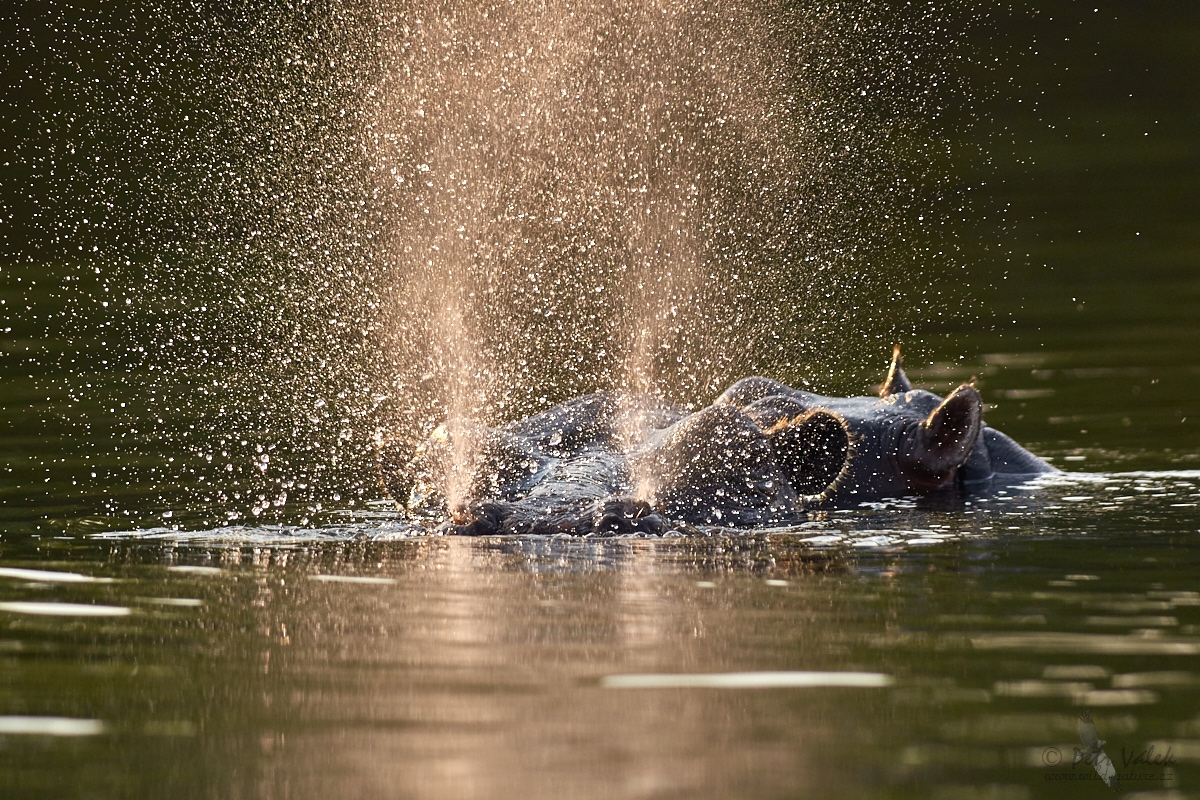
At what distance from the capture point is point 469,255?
675 inches

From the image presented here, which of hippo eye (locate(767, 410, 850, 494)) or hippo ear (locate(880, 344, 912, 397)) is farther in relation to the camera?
hippo ear (locate(880, 344, 912, 397))

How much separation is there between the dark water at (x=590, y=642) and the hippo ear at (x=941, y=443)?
0.21 metres

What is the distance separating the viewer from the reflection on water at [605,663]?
14.0ft

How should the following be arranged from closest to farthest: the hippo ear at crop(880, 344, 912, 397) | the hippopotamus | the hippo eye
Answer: the hippopotamus → the hippo eye → the hippo ear at crop(880, 344, 912, 397)

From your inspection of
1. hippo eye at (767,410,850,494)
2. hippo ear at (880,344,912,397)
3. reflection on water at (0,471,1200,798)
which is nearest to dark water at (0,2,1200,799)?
reflection on water at (0,471,1200,798)

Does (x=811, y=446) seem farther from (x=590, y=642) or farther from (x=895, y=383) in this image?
(x=590, y=642)

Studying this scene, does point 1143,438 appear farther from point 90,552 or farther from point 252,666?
point 252,666

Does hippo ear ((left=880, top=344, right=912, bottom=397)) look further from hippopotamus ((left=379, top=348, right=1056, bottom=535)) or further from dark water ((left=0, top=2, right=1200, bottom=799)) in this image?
dark water ((left=0, top=2, right=1200, bottom=799))

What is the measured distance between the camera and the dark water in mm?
4273

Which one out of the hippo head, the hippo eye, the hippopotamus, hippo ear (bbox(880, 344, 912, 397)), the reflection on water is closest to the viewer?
the reflection on water

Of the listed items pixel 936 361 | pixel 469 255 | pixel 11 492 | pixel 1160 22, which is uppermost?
pixel 1160 22

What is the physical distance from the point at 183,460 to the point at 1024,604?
246 inches

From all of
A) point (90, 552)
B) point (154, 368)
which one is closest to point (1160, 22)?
point (154, 368)

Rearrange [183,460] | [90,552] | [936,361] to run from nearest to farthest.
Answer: [90,552], [183,460], [936,361]
